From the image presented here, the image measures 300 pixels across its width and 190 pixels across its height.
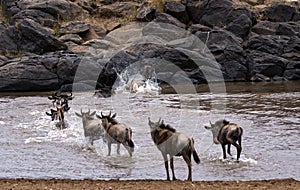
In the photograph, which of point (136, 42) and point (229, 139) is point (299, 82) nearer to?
point (136, 42)

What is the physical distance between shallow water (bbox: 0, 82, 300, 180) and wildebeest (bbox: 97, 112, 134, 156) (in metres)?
0.32

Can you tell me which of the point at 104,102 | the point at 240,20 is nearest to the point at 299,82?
the point at 240,20

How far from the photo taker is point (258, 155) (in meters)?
→ 11.6

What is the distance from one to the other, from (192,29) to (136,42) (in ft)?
13.4

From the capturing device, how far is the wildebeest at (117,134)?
11234 millimetres

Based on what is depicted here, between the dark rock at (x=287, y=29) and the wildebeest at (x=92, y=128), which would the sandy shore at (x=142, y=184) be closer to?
the wildebeest at (x=92, y=128)

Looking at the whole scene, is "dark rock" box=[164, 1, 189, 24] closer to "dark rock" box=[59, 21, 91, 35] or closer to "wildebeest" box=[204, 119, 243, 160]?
"dark rock" box=[59, 21, 91, 35]

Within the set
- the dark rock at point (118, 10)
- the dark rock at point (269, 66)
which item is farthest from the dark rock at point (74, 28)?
the dark rock at point (269, 66)

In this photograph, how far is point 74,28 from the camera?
121ft

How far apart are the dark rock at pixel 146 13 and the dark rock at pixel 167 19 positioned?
0.80 metres

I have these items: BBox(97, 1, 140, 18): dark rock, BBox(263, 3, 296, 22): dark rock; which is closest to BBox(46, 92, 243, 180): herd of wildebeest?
BBox(263, 3, 296, 22): dark rock

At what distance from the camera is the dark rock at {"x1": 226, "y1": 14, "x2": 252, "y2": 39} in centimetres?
3431

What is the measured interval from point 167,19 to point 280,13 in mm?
7666

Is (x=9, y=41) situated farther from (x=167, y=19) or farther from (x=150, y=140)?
(x=150, y=140)
